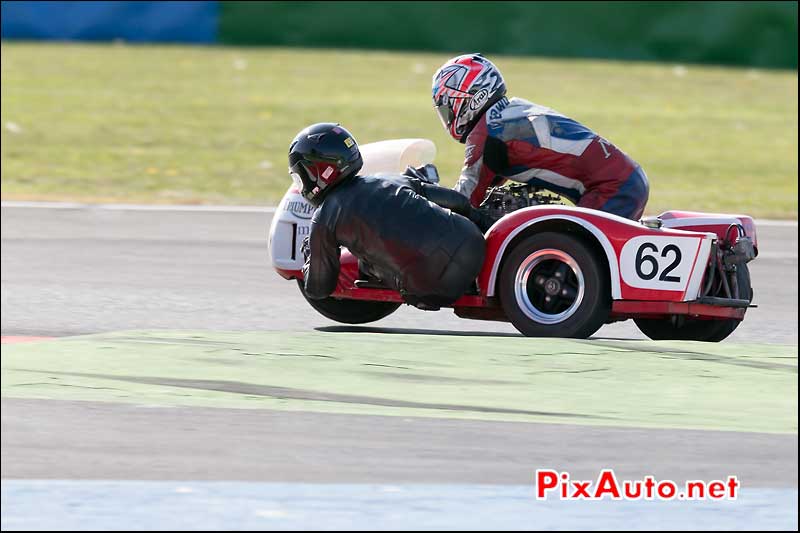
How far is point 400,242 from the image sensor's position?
23.7 feet

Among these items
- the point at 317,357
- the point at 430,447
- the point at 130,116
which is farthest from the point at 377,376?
the point at 130,116

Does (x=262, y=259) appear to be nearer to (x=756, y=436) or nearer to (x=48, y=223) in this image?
(x=48, y=223)

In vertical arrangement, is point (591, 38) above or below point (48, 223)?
above

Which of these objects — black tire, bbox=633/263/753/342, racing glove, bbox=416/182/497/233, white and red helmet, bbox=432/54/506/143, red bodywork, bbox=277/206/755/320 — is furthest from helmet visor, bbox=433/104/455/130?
black tire, bbox=633/263/753/342

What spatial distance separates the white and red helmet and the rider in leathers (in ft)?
1.81

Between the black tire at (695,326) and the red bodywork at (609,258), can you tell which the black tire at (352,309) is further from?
the black tire at (695,326)

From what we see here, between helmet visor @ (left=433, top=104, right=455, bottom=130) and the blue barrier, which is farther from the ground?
the blue barrier

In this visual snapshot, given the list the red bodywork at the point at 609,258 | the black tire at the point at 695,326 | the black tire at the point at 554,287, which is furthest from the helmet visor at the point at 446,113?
the black tire at the point at 695,326

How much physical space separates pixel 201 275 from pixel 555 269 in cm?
355

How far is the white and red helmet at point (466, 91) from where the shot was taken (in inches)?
307

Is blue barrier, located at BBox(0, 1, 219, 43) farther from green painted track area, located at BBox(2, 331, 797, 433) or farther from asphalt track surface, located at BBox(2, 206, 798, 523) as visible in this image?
asphalt track surface, located at BBox(2, 206, 798, 523)

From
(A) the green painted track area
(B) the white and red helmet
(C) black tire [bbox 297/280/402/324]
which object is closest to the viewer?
(A) the green painted track area

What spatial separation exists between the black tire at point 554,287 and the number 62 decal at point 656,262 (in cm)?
13

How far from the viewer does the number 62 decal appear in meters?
7.15
